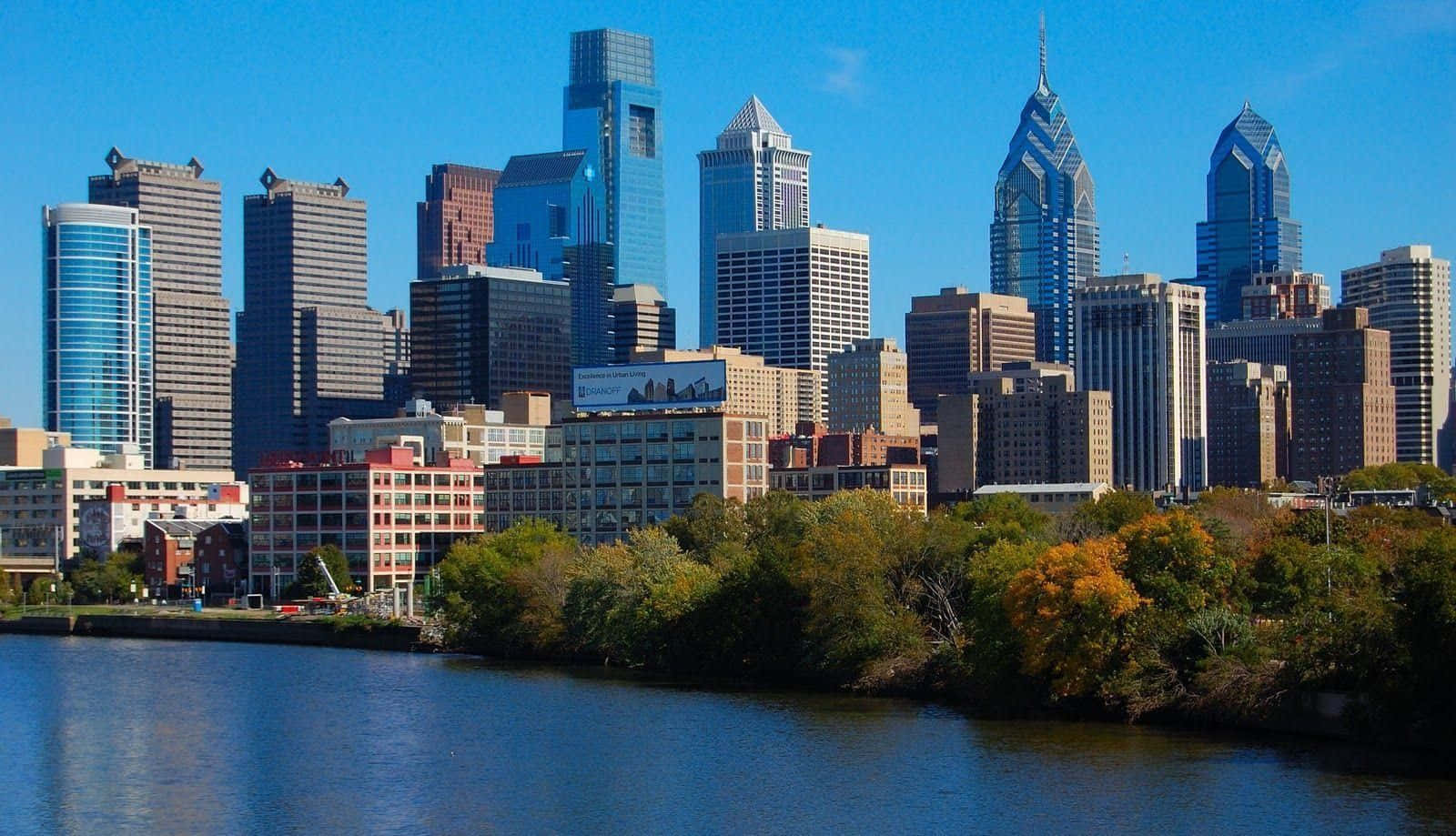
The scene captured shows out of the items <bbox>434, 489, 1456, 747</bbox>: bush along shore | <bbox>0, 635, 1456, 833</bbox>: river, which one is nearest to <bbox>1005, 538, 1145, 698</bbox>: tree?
<bbox>434, 489, 1456, 747</bbox>: bush along shore

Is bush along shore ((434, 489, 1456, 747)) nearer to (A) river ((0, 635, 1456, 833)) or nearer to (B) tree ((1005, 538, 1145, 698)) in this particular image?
(B) tree ((1005, 538, 1145, 698))

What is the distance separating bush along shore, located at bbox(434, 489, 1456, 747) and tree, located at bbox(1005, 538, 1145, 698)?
10 cm

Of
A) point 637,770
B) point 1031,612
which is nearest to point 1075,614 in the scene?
point 1031,612

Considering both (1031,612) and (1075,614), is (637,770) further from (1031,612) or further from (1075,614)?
(1075,614)

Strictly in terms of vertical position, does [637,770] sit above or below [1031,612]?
below

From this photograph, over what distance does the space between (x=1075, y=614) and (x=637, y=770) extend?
914 inches

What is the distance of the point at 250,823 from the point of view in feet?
260

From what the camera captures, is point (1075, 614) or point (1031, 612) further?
point (1031, 612)

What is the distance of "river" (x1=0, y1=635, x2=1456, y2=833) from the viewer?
78625 mm

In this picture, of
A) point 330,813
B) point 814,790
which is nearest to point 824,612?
point 814,790

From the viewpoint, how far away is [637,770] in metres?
90.6

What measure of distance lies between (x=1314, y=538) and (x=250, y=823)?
69396mm

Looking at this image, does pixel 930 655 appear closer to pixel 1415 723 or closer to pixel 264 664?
pixel 1415 723

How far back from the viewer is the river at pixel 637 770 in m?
78.6
